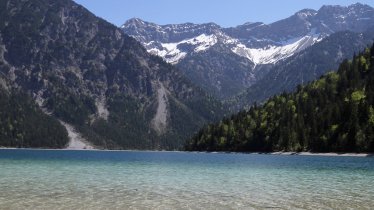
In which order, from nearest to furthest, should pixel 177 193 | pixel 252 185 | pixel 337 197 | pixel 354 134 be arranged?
pixel 337 197 < pixel 177 193 < pixel 252 185 < pixel 354 134

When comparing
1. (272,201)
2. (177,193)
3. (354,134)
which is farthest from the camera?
(354,134)

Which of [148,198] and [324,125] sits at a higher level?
[324,125]

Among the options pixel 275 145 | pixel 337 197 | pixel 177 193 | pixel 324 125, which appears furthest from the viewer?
pixel 275 145

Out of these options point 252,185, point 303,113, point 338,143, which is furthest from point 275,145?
point 252,185

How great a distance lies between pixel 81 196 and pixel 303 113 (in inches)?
6574

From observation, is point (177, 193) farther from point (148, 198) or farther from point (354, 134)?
point (354, 134)

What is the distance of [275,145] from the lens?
195125 millimetres

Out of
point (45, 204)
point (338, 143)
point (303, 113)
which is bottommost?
point (45, 204)

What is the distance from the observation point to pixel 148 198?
131 feet

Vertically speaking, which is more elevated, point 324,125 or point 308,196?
point 324,125

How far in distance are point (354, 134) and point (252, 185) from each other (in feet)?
345

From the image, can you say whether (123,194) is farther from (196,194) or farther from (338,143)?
(338,143)

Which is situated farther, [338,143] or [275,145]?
[275,145]

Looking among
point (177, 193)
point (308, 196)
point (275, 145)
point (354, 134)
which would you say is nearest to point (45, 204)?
point (177, 193)
